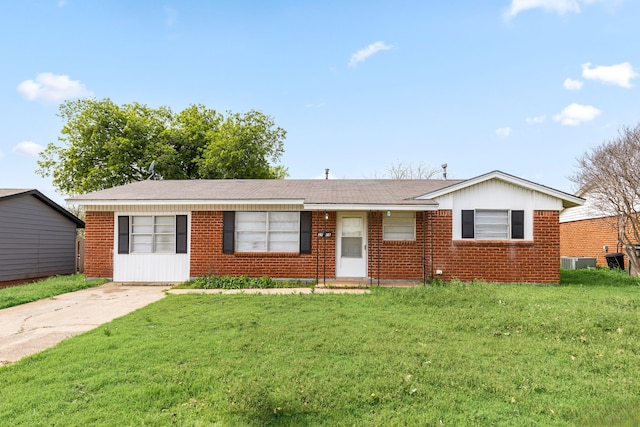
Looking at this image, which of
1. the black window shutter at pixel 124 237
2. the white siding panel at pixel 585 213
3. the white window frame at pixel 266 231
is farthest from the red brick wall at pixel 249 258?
the white siding panel at pixel 585 213

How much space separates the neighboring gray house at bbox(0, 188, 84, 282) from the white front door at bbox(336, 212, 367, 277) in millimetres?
11917

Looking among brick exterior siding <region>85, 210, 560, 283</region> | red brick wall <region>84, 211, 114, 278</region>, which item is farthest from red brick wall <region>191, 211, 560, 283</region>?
red brick wall <region>84, 211, 114, 278</region>

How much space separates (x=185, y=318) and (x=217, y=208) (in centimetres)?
518

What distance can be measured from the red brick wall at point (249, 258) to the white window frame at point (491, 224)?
436cm

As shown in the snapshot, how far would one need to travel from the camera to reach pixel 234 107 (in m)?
28.8

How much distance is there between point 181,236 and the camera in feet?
36.6

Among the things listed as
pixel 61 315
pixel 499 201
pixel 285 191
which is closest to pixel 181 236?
pixel 285 191

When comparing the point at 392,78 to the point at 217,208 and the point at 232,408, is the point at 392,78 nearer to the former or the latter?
the point at 217,208

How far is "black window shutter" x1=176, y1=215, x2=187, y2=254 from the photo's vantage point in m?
11.1

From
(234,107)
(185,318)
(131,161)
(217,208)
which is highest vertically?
(234,107)

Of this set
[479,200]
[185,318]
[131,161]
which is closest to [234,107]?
[131,161]

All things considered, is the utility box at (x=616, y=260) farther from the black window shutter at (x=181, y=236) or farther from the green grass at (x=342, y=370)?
the black window shutter at (x=181, y=236)

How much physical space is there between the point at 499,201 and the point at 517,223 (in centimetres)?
84

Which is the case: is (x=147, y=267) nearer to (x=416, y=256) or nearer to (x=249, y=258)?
(x=249, y=258)
